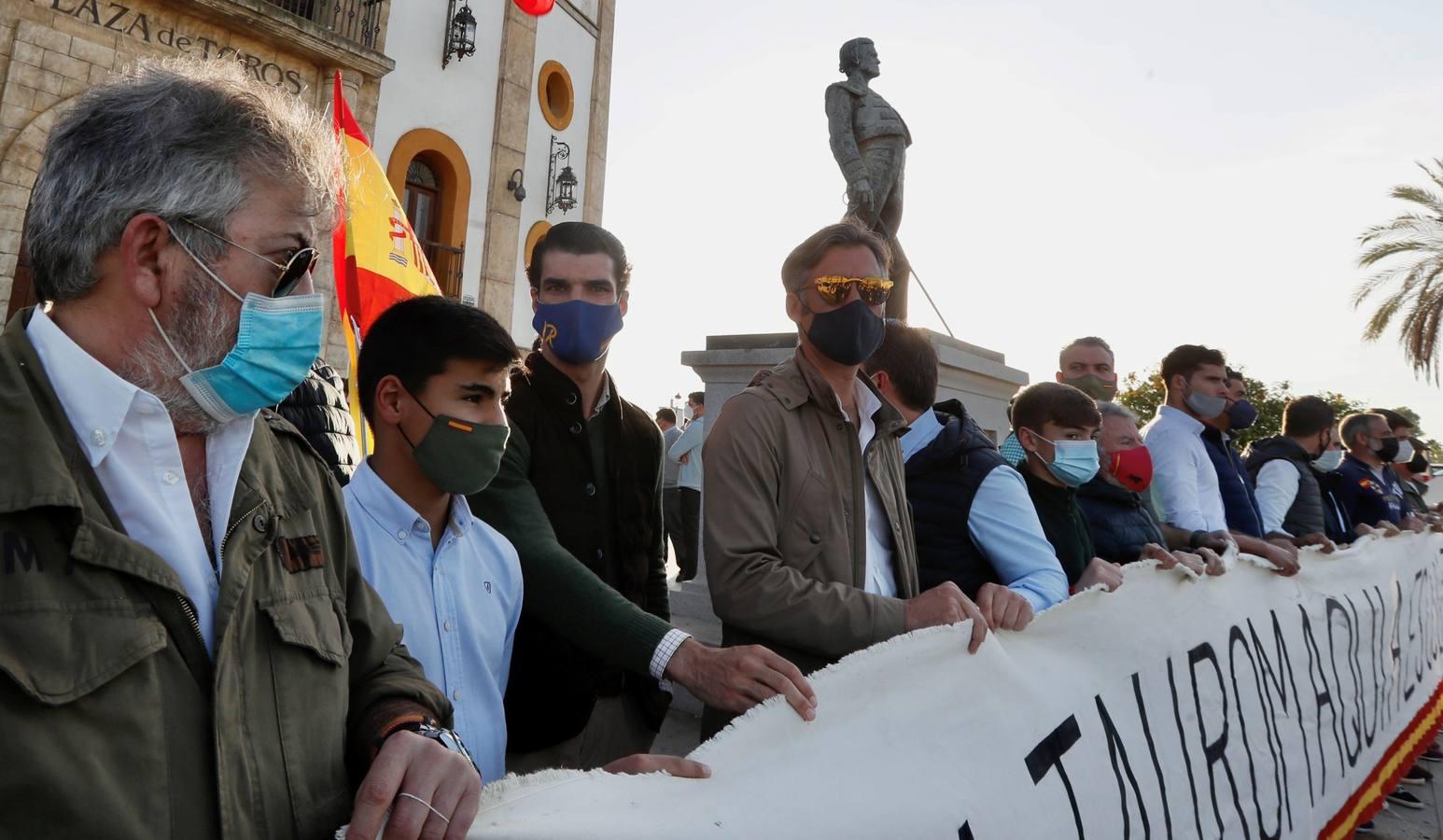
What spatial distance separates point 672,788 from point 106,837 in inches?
25.0

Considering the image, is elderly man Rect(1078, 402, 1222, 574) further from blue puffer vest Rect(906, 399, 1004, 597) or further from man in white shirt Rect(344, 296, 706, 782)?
man in white shirt Rect(344, 296, 706, 782)

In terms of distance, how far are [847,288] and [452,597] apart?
125cm

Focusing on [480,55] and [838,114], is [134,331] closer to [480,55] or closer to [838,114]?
[838,114]

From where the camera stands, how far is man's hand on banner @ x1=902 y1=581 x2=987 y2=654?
175 cm

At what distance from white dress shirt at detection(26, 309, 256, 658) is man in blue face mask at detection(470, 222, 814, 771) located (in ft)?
2.55

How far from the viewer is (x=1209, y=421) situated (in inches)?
180

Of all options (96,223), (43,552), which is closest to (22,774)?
(43,552)

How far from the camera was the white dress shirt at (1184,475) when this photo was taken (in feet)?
12.9

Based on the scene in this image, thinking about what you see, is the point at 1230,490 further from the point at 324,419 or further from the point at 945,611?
the point at 324,419

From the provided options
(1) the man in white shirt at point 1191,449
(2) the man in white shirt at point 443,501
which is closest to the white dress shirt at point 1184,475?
(1) the man in white shirt at point 1191,449

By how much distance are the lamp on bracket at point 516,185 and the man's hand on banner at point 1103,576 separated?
12115 mm

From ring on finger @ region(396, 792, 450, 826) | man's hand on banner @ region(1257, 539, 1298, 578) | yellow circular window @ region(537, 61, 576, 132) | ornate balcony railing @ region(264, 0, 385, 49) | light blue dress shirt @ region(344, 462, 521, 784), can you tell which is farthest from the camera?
yellow circular window @ region(537, 61, 576, 132)

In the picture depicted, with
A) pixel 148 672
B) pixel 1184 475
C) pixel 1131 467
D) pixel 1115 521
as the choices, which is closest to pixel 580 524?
pixel 148 672

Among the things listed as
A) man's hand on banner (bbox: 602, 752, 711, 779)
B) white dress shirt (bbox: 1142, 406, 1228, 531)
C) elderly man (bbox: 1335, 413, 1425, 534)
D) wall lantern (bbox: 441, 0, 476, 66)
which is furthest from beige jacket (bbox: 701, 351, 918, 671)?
wall lantern (bbox: 441, 0, 476, 66)
